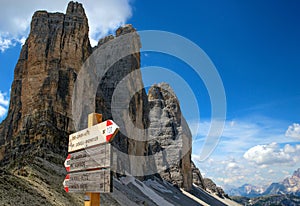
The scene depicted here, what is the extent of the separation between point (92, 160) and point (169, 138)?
91960 mm

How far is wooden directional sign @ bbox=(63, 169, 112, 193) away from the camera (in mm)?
5523

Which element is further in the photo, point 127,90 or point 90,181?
point 127,90

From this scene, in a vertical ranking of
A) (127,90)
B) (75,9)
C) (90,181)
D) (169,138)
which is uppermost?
(75,9)

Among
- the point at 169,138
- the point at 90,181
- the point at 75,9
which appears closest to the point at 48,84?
the point at 75,9

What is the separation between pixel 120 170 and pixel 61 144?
71.7ft

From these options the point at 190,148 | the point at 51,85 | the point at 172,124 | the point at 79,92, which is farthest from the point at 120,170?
the point at 190,148

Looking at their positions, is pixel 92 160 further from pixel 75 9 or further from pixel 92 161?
pixel 75 9

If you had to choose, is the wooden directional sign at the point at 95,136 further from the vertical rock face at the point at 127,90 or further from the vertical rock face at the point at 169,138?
the vertical rock face at the point at 169,138

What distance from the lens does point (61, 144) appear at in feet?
117

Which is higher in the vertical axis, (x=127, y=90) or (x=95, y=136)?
(x=127, y=90)

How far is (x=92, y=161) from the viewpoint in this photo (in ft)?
19.9

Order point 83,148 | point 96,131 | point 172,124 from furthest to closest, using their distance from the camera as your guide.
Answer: point 172,124 < point 83,148 < point 96,131

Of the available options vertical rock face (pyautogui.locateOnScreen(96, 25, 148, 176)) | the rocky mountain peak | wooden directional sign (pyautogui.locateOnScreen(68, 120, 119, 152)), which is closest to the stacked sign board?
wooden directional sign (pyautogui.locateOnScreen(68, 120, 119, 152))

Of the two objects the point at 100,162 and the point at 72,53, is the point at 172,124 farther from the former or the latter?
the point at 100,162
